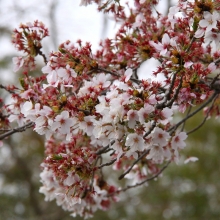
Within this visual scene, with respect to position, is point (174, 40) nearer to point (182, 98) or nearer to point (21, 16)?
point (182, 98)

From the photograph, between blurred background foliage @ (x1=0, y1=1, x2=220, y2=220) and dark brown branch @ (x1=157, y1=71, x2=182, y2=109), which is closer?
dark brown branch @ (x1=157, y1=71, x2=182, y2=109)

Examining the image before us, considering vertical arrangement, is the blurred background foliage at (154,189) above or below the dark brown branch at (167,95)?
above

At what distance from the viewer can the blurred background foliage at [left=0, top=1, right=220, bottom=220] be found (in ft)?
27.6

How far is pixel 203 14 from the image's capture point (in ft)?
5.64

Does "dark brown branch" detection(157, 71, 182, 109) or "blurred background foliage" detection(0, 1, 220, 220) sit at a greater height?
"blurred background foliage" detection(0, 1, 220, 220)

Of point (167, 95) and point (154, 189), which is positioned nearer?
point (167, 95)

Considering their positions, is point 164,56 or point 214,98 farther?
point 214,98

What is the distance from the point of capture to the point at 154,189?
9.08 m

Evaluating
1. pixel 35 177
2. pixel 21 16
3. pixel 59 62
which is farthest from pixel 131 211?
pixel 59 62

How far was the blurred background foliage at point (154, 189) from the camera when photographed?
8.42 metres

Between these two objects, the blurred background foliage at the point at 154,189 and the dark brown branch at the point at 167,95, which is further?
the blurred background foliage at the point at 154,189

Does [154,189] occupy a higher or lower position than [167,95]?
higher

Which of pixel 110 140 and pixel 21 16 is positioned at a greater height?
pixel 21 16

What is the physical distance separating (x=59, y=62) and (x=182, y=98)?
25.1 inches
